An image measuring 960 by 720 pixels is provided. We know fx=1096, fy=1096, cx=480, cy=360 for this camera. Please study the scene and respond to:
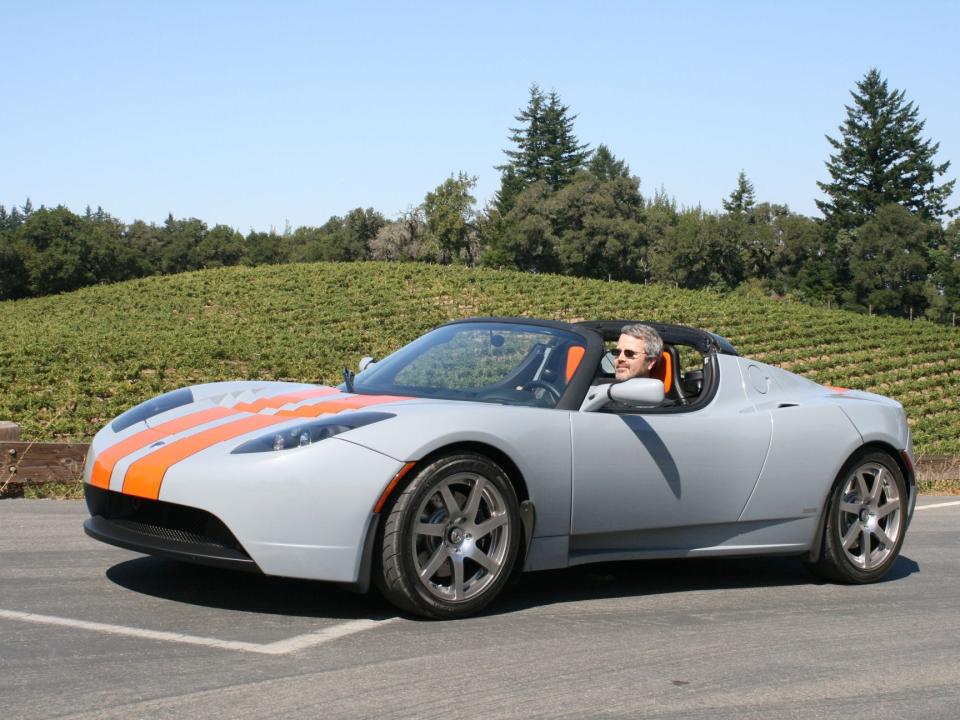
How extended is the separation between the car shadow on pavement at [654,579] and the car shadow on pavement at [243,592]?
0.63 meters

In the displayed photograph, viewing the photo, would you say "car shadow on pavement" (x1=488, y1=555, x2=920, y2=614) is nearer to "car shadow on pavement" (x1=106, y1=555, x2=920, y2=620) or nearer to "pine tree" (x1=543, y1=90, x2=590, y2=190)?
"car shadow on pavement" (x1=106, y1=555, x2=920, y2=620)

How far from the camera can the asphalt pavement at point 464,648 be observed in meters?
3.45

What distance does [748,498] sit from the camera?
575cm

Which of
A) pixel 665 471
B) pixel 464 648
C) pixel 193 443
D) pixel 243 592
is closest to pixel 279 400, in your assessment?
pixel 193 443

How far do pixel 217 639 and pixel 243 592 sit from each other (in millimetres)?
888

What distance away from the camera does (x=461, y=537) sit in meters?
4.64

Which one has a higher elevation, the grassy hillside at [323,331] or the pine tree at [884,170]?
the pine tree at [884,170]


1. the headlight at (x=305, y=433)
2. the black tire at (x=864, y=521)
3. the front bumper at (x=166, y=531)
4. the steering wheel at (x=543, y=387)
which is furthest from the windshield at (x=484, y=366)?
the black tire at (x=864, y=521)

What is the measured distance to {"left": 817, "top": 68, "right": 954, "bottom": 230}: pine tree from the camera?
103m

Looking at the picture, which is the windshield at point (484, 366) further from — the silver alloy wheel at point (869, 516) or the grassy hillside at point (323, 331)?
the grassy hillside at point (323, 331)

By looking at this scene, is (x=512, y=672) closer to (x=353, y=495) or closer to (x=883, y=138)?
(x=353, y=495)

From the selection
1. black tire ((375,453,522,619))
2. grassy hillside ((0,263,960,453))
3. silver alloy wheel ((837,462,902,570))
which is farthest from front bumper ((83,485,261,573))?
grassy hillside ((0,263,960,453))

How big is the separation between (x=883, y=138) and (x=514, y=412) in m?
108

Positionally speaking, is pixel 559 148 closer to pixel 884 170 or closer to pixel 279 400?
pixel 884 170
